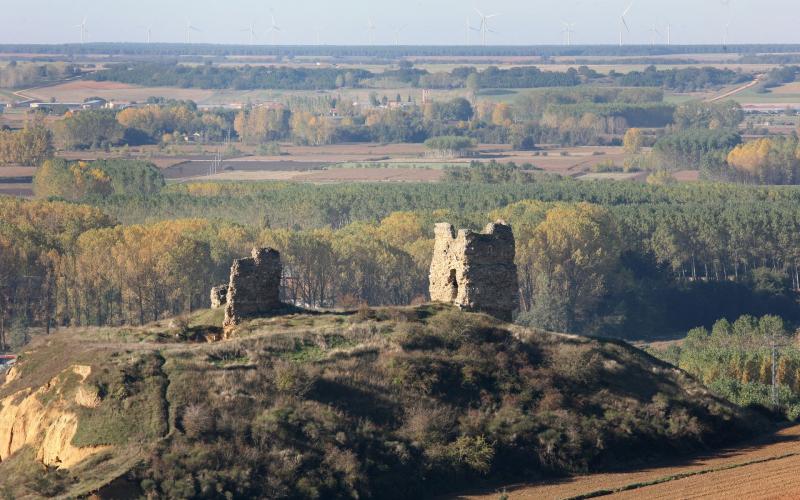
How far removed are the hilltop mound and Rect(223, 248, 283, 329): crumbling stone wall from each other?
772 millimetres

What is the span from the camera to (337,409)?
38844mm

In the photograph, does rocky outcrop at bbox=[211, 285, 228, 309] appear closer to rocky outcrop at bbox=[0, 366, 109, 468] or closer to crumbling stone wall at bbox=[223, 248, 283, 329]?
crumbling stone wall at bbox=[223, 248, 283, 329]

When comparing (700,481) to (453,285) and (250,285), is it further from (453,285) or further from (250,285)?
(250,285)

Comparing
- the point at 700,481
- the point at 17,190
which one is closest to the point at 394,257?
the point at 700,481

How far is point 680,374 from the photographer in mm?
45625

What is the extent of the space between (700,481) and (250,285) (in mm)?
13616

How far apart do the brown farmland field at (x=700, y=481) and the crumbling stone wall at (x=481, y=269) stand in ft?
26.5

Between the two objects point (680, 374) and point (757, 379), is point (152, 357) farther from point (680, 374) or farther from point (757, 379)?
point (757, 379)

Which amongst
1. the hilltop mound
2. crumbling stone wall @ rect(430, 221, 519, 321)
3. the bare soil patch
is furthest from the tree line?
the hilltop mound

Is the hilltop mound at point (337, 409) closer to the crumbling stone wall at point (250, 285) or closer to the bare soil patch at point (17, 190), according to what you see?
the crumbling stone wall at point (250, 285)

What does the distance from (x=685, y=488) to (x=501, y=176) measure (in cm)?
11368

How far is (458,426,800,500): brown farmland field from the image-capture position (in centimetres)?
A: 3697

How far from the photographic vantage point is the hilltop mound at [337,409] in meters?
35.8

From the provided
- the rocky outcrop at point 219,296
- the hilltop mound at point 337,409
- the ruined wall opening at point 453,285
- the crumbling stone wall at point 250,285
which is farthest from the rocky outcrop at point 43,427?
the ruined wall opening at point 453,285
